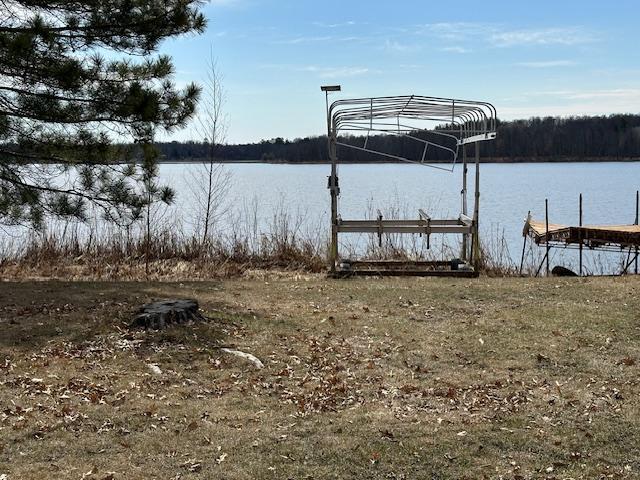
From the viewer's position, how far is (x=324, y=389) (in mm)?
4480

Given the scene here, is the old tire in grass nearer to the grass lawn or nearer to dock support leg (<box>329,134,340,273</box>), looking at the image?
the grass lawn

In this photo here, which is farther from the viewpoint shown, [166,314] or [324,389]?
[166,314]

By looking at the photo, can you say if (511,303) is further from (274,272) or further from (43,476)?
(43,476)

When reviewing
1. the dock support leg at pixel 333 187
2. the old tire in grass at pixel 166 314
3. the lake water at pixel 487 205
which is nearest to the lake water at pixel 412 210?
the lake water at pixel 487 205

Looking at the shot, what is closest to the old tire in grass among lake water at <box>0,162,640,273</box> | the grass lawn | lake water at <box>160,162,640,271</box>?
the grass lawn

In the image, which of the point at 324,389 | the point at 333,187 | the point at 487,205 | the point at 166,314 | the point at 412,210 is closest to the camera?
the point at 324,389

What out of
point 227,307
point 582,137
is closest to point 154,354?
point 227,307

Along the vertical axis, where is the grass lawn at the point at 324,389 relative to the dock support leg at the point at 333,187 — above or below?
below

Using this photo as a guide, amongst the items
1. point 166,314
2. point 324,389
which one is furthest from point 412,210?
point 324,389

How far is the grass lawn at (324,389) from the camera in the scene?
3426mm

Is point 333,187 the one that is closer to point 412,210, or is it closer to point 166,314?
point 166,314

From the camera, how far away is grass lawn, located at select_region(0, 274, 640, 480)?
11.2 feet

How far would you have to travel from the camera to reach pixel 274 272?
10.3m

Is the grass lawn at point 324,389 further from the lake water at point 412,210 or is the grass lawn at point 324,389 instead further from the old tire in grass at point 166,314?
the lake water at point 412,210
